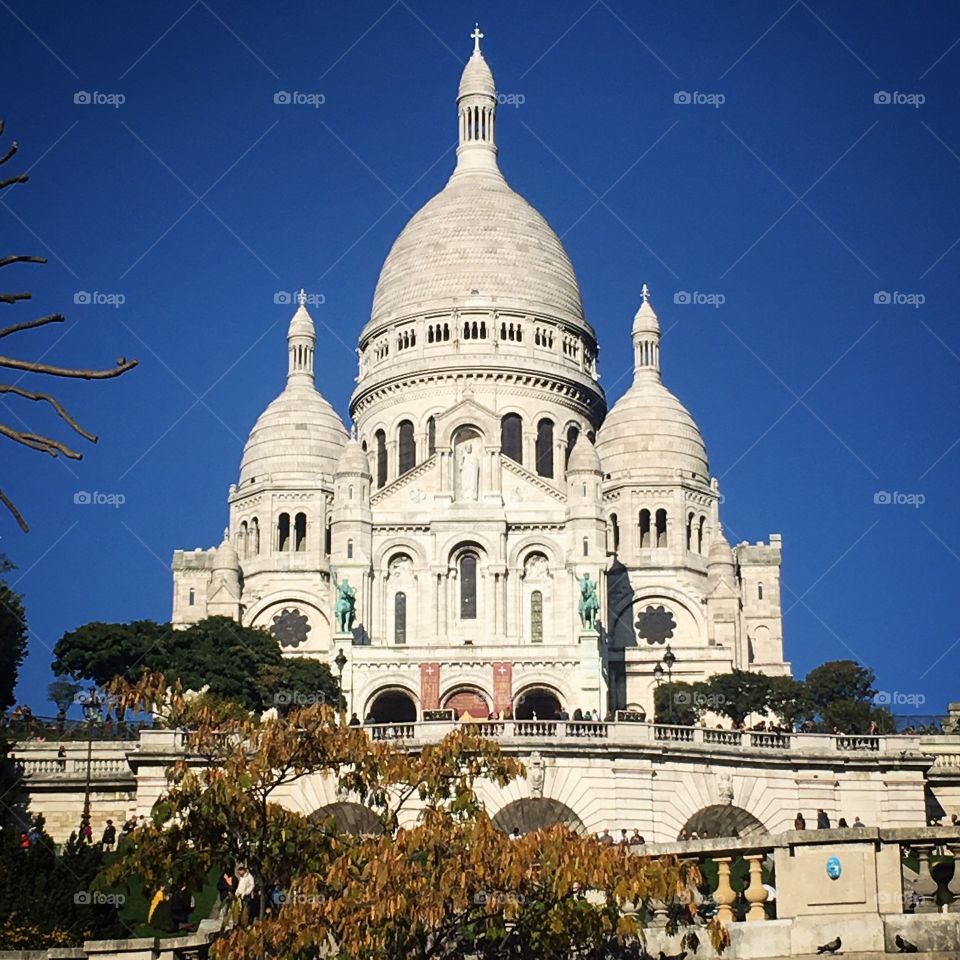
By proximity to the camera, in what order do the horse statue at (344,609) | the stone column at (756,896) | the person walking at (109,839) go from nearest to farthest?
the stone column at (756,896)
the person walking at (109,839)
the horse statue at (344,609)

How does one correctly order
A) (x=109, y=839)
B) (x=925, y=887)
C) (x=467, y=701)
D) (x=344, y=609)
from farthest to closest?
(x=344, y=609)
(x=467, y=701)
(x=109, y=839)
(x=925, y=887)

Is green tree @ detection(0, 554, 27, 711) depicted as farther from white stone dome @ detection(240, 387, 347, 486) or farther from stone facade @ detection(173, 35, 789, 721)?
white stone dome @ detection(240, 387, 347, 486)

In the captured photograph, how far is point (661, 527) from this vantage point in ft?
321

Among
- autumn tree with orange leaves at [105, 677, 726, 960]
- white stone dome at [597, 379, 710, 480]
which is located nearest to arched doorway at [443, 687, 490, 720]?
white stone dome at [597, 379, 710, 480]

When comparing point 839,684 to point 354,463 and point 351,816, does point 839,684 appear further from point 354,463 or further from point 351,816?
point 351,816

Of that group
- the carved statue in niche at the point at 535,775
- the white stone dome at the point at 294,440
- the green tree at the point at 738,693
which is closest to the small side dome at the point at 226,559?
the white stone dome at the point at 294,440

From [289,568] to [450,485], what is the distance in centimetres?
1073

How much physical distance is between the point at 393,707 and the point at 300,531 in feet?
64.1

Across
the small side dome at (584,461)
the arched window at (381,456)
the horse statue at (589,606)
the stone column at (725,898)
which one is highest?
the arched window at (381,456)

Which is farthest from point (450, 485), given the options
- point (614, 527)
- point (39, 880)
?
point (39, 880)

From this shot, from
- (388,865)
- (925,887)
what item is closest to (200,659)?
(388,865)

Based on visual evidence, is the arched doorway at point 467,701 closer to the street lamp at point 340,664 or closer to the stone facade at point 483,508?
the stone facade at point 483,508

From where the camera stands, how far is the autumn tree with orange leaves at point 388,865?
2419cm

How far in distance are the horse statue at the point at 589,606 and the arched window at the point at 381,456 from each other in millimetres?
19009
